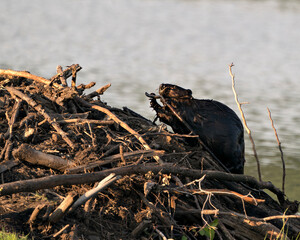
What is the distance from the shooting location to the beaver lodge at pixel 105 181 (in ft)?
14.4

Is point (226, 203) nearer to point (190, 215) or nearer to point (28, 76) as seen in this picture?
point (190, 215)

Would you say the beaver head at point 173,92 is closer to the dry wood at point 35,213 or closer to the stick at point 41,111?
the stick at point 41,111

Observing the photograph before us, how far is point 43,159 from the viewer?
484 centimetres

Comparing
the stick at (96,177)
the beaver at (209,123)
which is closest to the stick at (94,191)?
the stick at (96,177)

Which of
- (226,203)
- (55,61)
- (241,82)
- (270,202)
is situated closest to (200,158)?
(226,203)

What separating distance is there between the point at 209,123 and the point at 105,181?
5.27ft

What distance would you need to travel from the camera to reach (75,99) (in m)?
5.67

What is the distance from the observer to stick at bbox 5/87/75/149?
5.08m

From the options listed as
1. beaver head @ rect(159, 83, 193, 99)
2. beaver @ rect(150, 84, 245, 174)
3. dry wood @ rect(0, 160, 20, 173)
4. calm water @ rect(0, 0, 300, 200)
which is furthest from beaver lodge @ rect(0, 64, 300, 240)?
calm water @ rect(0, 0, 300, 200)

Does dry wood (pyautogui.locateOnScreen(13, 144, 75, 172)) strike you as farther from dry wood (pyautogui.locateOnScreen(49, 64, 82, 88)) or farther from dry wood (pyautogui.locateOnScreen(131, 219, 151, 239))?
dry wood (pyautogui.locateOnScreen(49, 64, 82, 88))

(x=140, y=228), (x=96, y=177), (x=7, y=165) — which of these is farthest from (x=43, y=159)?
(x=140, y=228)

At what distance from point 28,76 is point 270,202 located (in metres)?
2.61

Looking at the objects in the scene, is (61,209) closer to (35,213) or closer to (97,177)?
(35,213)

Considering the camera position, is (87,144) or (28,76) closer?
(87,144)
